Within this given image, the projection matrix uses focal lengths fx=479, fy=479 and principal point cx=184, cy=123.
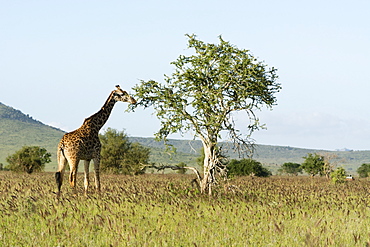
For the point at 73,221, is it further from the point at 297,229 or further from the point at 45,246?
the point at 297,229

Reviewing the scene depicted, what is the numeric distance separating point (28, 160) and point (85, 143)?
27.0m

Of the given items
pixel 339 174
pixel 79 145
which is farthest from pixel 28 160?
pixel 79 145

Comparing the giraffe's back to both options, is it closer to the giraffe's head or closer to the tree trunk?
the giraffe's head

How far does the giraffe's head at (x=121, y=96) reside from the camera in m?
15.0

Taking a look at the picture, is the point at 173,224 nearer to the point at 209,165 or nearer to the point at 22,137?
the point at 209,165

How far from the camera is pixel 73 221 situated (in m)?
9.05

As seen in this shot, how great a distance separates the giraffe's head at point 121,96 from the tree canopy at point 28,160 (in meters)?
26.0

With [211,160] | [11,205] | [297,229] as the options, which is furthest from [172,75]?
[297,229]

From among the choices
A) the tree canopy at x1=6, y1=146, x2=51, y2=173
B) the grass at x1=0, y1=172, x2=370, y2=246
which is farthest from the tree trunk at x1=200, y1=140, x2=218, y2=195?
the tree canopy at x1=6, y1=146, x2=51, y2=173

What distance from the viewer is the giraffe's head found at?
49.2 ft

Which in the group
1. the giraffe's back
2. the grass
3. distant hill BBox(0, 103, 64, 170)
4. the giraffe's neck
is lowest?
the grass

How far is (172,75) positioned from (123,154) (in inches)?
960

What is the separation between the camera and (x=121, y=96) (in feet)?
49.9

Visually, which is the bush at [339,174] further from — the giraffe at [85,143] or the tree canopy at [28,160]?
the tree canopy at [28,160]
